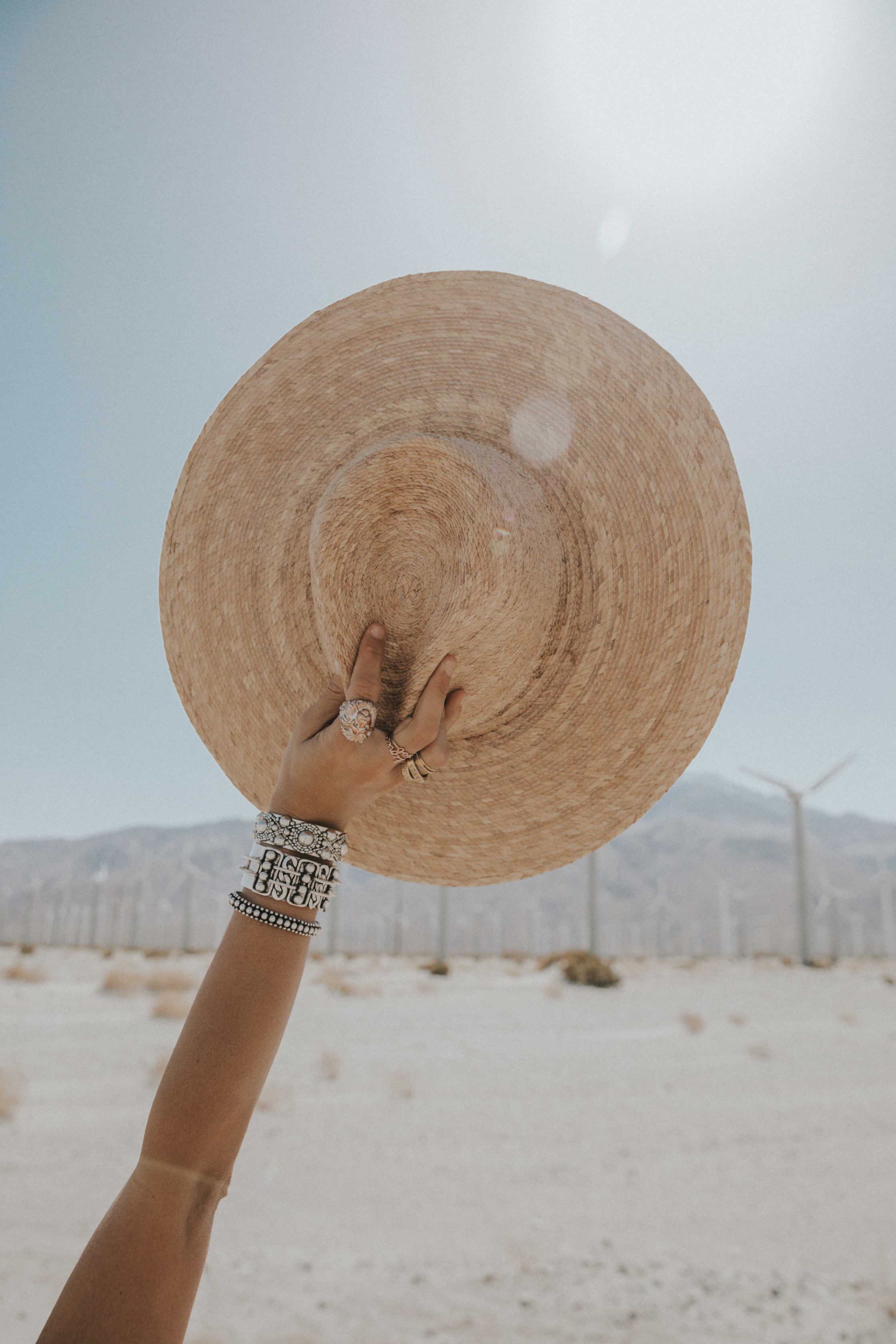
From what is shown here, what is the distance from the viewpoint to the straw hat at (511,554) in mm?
2020

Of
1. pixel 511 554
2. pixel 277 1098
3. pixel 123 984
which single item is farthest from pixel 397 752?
pixel 123 984

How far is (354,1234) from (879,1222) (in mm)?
4467

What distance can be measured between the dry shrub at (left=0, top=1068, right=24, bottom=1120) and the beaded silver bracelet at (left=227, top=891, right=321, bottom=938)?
32.4 ft

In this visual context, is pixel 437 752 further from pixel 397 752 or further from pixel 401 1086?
pixel 401 1086

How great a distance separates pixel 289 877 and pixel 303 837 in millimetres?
84

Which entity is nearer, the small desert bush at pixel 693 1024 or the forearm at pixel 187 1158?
the forearm at pixel 187 1158

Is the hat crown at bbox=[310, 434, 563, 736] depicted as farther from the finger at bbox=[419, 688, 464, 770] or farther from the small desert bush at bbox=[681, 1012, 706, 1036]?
the small desert bush at bbox=[681, 1012, 706, 1036]

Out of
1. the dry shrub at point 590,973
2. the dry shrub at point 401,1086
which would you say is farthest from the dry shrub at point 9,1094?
the dry shrub at point 590,973

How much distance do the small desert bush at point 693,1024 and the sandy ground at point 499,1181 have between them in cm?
45

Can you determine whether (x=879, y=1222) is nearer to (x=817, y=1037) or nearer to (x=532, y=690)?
(x=532, y=690)

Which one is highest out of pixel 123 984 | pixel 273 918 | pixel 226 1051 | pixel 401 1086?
pixel 273 918

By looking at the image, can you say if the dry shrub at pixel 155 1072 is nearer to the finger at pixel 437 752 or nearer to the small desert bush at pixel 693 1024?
the small desert bush at pixel 693 1024

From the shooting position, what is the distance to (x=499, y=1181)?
7.90 m

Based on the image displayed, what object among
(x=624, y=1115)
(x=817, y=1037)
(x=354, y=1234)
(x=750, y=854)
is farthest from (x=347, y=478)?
(x=750, y=854)
